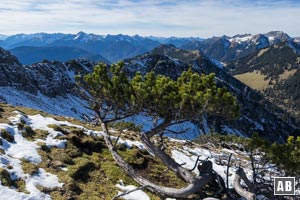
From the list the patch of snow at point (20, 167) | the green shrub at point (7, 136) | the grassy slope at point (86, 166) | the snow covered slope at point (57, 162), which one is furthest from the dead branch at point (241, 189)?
the green shrub at point (7, 136)

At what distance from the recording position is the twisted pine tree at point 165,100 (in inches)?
976

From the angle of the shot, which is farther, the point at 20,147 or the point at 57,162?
the point at 20,147

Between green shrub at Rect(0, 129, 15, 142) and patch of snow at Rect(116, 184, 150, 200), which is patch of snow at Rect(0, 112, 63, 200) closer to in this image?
green shrub at Rect(0, 129, 15, 142)

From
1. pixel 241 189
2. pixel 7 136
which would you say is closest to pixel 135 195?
pixel 241 189

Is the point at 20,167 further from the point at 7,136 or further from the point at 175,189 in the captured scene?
the point at 175,189

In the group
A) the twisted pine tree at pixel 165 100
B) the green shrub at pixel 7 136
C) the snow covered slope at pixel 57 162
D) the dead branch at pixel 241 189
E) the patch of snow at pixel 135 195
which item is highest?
the twisted pine tree at pixel 165 100

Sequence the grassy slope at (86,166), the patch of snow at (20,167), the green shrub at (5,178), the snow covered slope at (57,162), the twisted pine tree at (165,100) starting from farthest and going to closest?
1. the twisted pine tree at (165,100)
2. the grassy slope at (86,166)
3. the snow covered slope at (57,162)
4. the green shrub at (5,178)
5. the patch of snow at (20,167)

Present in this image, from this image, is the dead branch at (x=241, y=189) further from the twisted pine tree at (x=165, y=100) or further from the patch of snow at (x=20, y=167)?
the patch of snow at (x=20, y=167)

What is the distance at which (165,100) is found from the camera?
25.7 meters

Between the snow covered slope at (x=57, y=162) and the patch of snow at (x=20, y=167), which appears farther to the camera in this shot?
the snow covered slope at (x=57, y=162)

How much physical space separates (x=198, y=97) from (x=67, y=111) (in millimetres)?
173310

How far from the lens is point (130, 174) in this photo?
27.5 metres

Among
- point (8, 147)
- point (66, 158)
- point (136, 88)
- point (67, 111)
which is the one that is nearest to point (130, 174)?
point (66, 158)

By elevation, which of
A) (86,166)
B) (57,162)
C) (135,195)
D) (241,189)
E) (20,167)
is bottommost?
(135,195)
